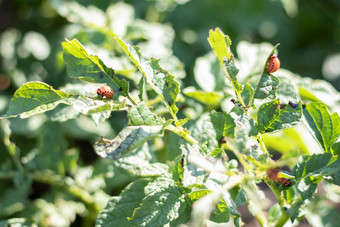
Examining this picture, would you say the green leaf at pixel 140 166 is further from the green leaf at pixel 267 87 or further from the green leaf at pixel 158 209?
the green leaf at pixel 267 87

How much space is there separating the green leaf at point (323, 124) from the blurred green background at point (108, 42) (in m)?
0.68

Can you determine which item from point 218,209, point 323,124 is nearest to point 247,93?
point 323,124

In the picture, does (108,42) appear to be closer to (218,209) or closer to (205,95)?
(205,95)

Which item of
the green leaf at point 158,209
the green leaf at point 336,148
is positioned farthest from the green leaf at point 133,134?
the green leaf at point 336,148

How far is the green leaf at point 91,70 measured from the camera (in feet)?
4.10

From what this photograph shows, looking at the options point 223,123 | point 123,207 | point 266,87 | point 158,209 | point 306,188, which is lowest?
point 123,207

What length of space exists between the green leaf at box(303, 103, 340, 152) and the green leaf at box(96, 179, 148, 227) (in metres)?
0.60

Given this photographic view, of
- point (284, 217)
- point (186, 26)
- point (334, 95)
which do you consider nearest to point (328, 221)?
point (334, 95)

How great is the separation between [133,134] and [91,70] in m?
0.30

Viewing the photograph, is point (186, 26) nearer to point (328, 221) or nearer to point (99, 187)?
point (99, 187)

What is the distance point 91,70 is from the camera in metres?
1.27

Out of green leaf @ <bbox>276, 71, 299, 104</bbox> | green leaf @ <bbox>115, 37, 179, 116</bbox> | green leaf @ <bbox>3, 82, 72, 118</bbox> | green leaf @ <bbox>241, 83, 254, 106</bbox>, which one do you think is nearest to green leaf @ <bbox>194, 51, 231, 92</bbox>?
green leaf @ <bbox>276, 71, 299, 104</bbox>

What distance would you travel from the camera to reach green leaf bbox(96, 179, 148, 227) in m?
1.30

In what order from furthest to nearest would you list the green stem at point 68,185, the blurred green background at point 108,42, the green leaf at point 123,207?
the blurred green background at point 108,42 < the green stem at point 68,185 < the green leaf at point 123,207
